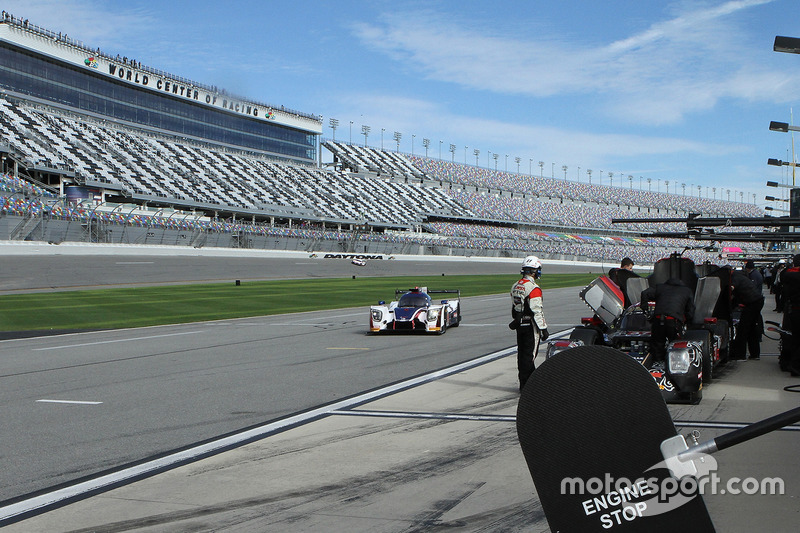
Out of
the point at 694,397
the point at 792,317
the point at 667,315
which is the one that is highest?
the point at 667,315

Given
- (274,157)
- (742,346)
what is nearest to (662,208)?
(274,157)

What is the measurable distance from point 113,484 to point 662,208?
137 m

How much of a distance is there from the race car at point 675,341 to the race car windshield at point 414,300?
5.84 metres

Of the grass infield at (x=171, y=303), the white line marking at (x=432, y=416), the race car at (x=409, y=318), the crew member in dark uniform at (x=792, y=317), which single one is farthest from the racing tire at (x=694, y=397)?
the grass infield at (x=171, y=303)

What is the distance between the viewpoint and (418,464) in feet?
19.6

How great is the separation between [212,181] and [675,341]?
66.2m

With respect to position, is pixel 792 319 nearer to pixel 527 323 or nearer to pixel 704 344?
pixel 704 344

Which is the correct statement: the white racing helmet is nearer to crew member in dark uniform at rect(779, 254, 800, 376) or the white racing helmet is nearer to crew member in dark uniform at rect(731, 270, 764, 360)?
crew member in dark uniform at rect(779, 254, 800, 376)

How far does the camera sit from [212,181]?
71062 mm

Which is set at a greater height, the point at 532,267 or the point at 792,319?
the point at 532,267

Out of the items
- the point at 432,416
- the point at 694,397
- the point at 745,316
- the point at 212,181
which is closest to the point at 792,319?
the point at 745,316

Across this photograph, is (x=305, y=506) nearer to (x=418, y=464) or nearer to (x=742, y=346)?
(x=418, y=464)

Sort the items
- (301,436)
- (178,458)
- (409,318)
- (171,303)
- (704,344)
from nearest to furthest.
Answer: (178,458) < (301,436) < (704,344) < (409,318) < (171,303)

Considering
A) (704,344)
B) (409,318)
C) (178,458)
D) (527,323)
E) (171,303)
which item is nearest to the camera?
(178,458)
